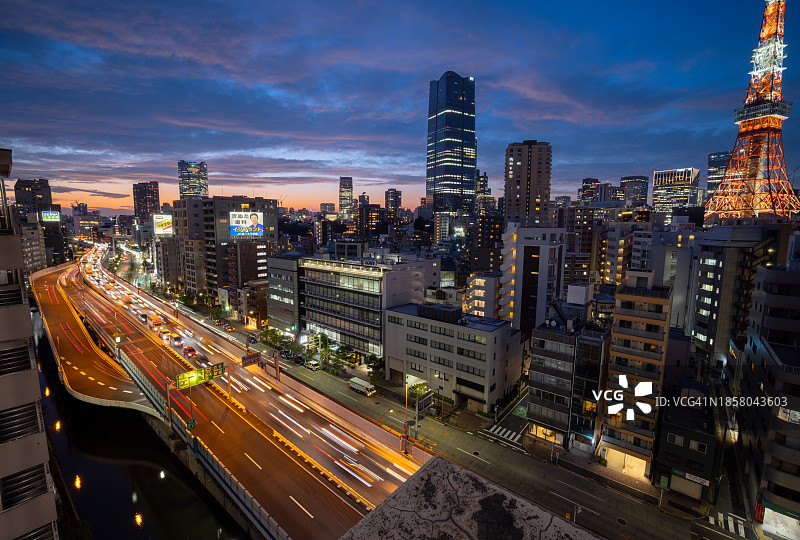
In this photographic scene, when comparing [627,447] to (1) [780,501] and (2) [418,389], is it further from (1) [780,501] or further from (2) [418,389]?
(2) [418,389]

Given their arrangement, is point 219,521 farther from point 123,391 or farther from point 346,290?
point 346,290

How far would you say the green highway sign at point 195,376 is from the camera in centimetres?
4403

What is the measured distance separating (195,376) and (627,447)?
5020cm

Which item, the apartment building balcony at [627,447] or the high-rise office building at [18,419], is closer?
the high-rise office building at [18,419]

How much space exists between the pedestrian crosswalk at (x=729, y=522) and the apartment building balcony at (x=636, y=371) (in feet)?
41.2

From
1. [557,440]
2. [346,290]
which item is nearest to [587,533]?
[557,440]

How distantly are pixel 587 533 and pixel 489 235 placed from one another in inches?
6058

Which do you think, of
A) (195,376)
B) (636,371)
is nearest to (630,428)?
(636,371)

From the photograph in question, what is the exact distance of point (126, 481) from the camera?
44125 mm

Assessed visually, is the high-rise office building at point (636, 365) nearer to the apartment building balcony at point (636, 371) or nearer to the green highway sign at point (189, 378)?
the apartment building balcony at point (636, 371)

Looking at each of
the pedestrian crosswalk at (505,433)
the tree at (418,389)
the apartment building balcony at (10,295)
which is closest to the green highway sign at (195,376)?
the tree at (418,389)

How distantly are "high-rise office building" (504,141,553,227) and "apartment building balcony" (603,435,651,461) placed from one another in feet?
483

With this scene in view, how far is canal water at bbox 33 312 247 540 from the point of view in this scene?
123 feet

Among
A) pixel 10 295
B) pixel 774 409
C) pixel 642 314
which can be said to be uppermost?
pixel 10 295
